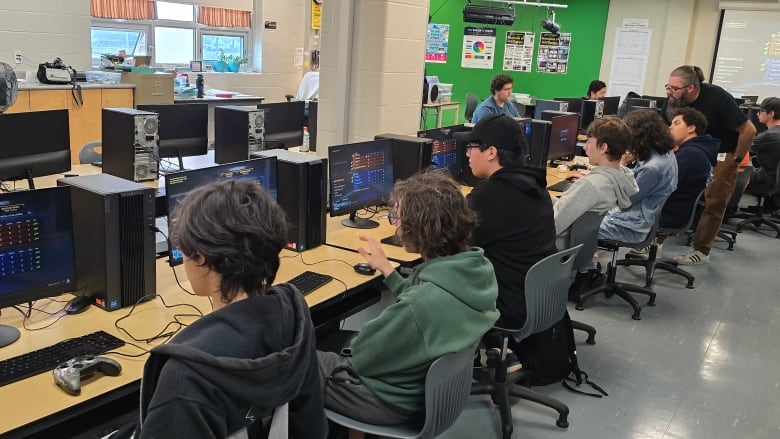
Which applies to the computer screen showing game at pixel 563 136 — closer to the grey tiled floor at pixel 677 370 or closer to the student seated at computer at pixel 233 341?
the grey tiled floor at pixel 677 370

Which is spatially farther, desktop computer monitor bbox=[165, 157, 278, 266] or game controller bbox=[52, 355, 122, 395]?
desktop computer monitor bbox=[165, 157, 278, 266]

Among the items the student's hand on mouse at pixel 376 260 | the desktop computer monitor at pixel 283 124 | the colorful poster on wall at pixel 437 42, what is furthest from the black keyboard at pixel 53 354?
the colorful poster on wall at pixel 437 42

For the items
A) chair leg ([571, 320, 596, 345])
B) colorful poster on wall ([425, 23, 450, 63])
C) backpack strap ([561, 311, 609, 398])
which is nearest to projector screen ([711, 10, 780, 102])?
colorful poster on wall ([425, 23, 450, 63])

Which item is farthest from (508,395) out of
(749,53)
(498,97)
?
(749,53)

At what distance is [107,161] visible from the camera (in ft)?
11.9

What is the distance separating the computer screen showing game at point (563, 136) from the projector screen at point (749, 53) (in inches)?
185

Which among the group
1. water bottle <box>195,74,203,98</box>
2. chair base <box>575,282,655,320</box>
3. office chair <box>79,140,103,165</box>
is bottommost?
chair base <box>575,282,655,320</box>

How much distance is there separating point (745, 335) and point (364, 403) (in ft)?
10.1

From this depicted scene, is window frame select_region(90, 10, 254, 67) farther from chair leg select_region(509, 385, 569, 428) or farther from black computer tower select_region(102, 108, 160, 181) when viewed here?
chair leg select_region(509, 385, 569, 428)

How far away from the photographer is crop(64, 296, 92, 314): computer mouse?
207cm

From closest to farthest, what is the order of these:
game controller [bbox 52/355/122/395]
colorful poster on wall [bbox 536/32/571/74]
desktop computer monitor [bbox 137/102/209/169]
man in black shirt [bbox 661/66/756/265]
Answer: game controller [bbox 52/355/122/395]
desktop computer monitor [bbox 137/102/209/169]
man in black shirt [bbox 661/66/756/265]
colorful poster on wall [bbox 536/32/571/74]

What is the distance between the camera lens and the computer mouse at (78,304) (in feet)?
6.79

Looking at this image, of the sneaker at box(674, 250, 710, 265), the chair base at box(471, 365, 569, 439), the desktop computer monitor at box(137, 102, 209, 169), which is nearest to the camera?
the chair base at box(471, 365, 569, 439)

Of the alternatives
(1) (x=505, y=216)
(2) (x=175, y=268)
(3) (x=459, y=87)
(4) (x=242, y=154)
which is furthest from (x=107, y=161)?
(3) (x=459, y=87)
